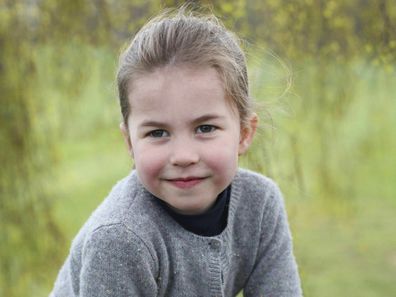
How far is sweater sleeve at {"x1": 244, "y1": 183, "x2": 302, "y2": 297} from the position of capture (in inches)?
72.7

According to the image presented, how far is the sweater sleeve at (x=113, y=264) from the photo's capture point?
60.0 inches

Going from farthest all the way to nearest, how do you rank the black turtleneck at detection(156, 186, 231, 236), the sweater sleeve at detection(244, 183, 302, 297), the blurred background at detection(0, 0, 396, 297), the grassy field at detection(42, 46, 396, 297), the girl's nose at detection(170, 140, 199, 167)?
the grassy field at detection(42, 46, 396, 297) → the blurred background at detection(0, 0, 396, 297) → the sweater sleeve at detection(244, 183, 302, 297) → the black turtleneck at detection(156, 186, 231, 236) → the girl's nose at detection(170, 140, 199, 167)

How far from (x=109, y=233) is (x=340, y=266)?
321cm

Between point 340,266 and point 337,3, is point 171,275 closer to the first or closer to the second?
point 337,3

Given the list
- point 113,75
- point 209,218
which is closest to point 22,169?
point 113,75

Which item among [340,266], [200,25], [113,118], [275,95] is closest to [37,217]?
[113,118]

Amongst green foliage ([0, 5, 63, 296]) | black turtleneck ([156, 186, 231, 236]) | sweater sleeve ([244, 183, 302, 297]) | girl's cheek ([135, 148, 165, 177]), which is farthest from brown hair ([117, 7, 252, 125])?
green foliage ([0, 5, 63, 296])

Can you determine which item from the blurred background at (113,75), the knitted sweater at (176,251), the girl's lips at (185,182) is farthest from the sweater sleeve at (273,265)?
the girl's lips at (185,182)

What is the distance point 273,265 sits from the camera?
1.86 meters

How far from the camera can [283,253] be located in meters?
1.88

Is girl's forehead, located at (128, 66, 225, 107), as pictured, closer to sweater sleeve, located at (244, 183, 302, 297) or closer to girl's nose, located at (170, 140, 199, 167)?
girl's nose, located at (170, 140, 199, 167)

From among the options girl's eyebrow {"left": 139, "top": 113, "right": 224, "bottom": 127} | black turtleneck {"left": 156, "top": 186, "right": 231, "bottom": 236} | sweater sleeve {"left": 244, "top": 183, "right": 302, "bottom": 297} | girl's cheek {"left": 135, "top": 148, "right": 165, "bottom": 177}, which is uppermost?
girl's eyebrow {"left": 139, "top": 113, "right": 224, "bottom": 127}

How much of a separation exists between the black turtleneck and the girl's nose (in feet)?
0.67

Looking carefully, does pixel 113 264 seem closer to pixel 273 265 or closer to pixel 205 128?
pixel 205 128
